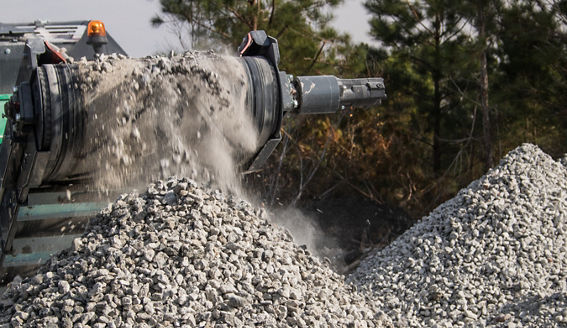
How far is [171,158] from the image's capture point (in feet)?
11.9

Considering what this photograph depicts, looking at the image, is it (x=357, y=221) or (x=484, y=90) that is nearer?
(x=484, y=90)

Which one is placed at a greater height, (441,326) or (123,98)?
(123,98)

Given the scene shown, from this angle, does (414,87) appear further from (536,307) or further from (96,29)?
(96,29)

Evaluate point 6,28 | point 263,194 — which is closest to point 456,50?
point 263,194

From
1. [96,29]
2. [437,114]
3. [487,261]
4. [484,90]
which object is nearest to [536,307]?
[487,261]

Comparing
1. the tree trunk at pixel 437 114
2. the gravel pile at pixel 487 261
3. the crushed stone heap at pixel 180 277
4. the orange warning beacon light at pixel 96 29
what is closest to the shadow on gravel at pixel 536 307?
the gravel pile at pixel 487 261

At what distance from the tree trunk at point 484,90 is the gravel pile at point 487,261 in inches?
78.8

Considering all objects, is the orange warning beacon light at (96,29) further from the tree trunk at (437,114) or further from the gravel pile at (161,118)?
the tree trunk at (437,114)

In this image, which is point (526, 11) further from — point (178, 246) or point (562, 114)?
point (178, 246)

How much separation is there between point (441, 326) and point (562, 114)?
4.75 m

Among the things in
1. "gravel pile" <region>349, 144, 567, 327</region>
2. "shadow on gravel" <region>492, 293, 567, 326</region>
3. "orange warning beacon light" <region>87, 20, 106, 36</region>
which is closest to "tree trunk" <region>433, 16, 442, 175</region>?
"gravel pile" <region>349, 144, 567, 327</region>

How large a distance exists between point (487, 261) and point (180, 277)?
10.1ft

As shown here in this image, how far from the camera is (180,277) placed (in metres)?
3.27

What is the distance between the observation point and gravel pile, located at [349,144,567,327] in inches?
193
